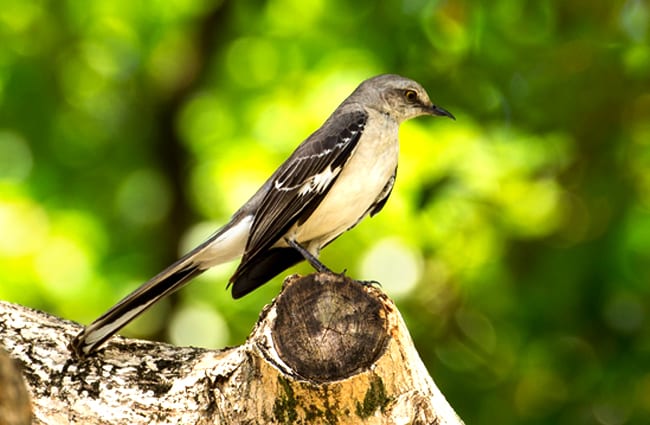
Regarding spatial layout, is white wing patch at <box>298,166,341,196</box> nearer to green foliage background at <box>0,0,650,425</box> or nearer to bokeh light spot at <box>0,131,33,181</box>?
green foliage background at <box>0,0,650,425</box>

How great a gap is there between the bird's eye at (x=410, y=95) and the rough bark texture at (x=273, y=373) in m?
2.69

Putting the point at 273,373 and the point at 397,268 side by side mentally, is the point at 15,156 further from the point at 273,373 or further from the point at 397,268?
the point at 273,373

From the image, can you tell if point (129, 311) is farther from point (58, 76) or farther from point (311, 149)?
point (58, 76)

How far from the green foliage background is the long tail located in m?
1.67

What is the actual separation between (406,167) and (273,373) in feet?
14.6

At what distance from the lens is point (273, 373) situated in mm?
3734

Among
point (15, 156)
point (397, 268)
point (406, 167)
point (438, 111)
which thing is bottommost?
point (397, 268)

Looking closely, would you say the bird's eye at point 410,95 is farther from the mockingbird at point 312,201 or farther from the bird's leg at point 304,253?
the bird's leg at point 304,253

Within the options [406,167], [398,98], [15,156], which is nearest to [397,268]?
[406,167]

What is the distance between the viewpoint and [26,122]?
8547mm

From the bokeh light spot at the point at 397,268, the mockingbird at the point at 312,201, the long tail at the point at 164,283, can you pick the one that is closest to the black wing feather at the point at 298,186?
the mockingbird at the point at 312,201

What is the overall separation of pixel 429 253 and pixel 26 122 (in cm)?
372

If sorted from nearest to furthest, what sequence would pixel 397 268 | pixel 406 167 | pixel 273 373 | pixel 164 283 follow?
pixel 273 373
pixel 164 283
pixel 406 167
pixel 397 268

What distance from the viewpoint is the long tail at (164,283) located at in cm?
432
